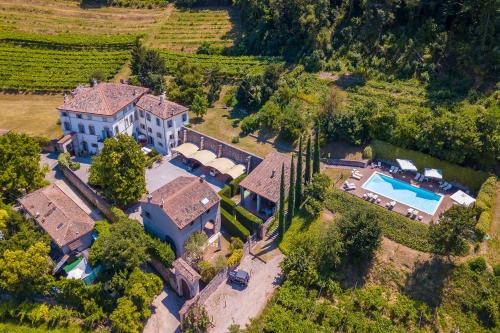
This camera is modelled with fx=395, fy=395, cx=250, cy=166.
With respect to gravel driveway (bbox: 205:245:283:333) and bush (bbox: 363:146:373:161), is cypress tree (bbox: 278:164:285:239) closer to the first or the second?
gravel driveway (bbox: 205:245:283:333)

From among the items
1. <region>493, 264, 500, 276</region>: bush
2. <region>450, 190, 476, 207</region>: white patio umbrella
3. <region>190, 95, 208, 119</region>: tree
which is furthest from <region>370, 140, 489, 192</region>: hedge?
<region>190, 95, 208, 119</region>: tree

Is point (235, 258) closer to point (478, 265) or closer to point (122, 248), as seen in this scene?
point (122, 248)

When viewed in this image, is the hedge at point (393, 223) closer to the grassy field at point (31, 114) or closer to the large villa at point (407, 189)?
the large villa at point (407, 189)

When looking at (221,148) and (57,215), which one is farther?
(221,148)

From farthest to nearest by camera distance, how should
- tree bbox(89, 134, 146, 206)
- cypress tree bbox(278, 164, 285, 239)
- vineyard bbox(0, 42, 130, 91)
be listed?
vineyard bbox(0, 42, 130, 91), tree bbox(89, 134, 146, 206), cypress tree bbox(278, 164, 285, 239)

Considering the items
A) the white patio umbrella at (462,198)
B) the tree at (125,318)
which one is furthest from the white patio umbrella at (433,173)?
the tree at (125,318)

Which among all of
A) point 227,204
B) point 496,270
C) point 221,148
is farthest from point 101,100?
point 496,270
